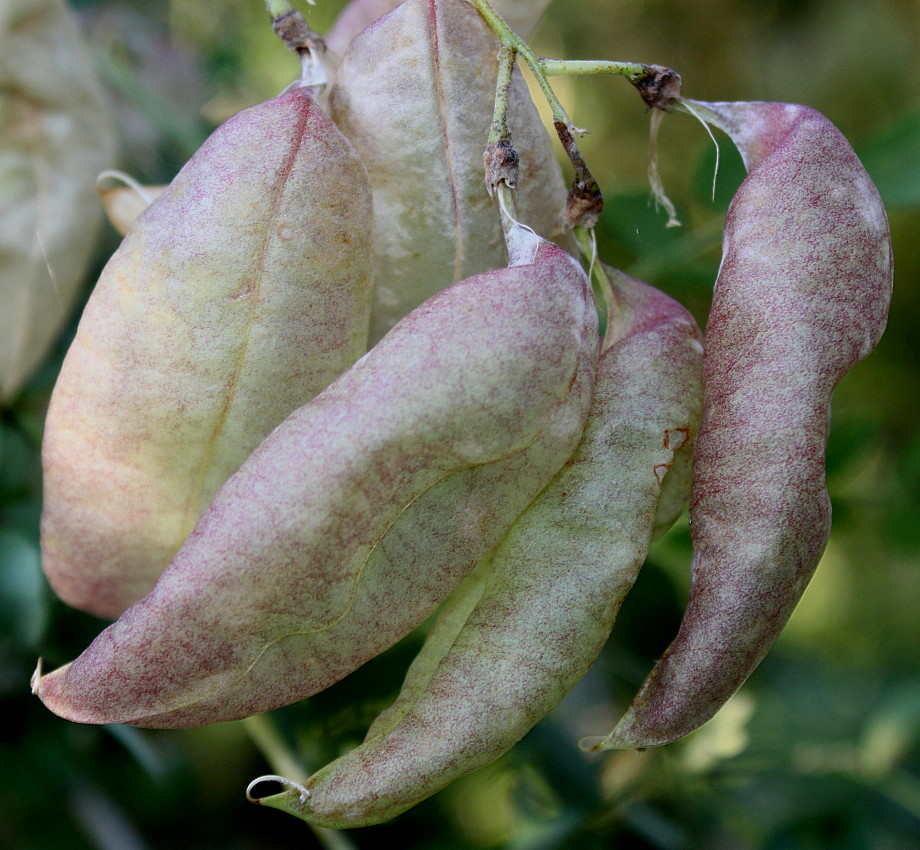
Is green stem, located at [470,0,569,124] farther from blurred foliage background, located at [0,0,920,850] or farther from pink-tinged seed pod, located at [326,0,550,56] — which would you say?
blurred foliage background, located at [0,0,920,850]

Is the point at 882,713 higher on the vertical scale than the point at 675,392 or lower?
lower

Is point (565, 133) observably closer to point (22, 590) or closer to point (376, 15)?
point (376, 15)

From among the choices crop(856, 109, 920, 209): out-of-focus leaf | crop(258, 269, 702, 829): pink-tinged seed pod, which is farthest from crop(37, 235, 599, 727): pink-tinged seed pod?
crop(856, 109, 920, 209): out-of-focus leaf

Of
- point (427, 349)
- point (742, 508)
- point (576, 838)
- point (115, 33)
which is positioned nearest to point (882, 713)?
point (576, 838)

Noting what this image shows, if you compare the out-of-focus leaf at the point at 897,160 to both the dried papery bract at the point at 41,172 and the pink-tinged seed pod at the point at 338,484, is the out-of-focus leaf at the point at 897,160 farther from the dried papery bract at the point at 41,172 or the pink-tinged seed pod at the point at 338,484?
the dried papery bract at the point at 41,172

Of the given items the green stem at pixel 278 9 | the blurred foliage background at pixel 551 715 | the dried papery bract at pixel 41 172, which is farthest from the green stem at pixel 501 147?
the dried papery bract at pixel 41 172

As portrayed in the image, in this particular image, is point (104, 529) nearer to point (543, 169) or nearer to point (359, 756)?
point (359, 756)
